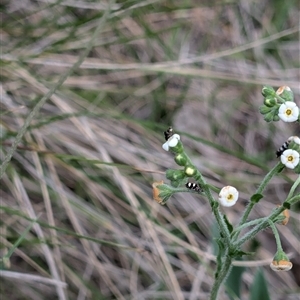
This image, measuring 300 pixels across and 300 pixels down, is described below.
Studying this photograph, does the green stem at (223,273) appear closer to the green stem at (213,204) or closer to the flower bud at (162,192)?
the green stem at (213,204)

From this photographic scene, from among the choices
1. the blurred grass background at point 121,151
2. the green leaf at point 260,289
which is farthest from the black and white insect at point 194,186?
the blurred grass background at point 121,151

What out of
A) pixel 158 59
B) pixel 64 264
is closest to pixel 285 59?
pixel 158 59

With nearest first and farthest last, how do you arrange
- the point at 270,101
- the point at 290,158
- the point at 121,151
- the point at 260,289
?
the point at 290,158
the point at 270,101
the point at 260,289
the point at 121,151

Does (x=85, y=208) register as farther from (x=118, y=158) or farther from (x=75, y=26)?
(x=75, y=26)

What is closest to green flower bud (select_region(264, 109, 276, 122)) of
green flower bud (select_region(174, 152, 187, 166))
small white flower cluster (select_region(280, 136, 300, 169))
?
small white flower cluster (select_region(280, 136, 300, 169))

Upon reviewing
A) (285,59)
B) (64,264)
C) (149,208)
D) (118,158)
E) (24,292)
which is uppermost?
(285,59)

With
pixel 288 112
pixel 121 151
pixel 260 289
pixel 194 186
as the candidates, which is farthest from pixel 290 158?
pixel 121 151

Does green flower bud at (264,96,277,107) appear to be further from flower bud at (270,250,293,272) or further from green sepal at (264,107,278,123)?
flower bud at (270,250,293,272)

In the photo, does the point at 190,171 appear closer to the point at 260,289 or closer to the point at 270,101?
the point at 270,101
